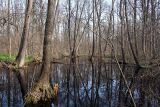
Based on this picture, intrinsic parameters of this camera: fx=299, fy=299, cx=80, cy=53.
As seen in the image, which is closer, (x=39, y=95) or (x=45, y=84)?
(x=39, y=95)

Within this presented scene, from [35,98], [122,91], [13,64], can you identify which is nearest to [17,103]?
[35,98]

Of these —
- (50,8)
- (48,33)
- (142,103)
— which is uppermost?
(50,8)

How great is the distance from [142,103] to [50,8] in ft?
17.1

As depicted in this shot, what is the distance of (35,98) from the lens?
421 inches

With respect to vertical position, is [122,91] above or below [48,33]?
below

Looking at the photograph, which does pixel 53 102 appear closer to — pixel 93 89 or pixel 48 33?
pixel 48 33

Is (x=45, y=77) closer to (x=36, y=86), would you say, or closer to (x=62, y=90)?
(x=36, y=86)

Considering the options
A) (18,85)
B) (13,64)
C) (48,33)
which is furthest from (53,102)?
(13,64)

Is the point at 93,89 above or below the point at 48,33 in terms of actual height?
below

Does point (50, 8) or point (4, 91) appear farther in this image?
point (4, 91)

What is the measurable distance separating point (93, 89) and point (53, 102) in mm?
4009

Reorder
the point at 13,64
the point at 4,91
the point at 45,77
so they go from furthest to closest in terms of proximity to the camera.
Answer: the point at 13,64 → the point at 4,91 → the point at 45,77

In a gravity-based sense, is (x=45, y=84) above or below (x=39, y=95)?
above

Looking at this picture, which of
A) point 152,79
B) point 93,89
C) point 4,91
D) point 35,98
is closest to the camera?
point 35,98
